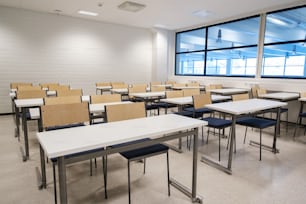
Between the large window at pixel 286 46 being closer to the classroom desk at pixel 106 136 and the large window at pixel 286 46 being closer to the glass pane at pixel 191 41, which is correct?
the glass pane at pixel 191 41

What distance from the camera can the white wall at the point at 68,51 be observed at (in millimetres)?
5715

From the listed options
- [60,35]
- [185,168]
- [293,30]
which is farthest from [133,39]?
[185,168]

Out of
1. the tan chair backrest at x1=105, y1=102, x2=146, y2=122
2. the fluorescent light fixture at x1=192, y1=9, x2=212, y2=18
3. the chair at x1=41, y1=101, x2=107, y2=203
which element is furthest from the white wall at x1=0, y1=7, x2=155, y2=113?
the tan chair backrest at x1=105, y1=102, x2=146, y2=122

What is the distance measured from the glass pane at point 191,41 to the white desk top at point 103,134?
238 inches

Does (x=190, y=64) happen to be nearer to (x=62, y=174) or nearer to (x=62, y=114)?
(x=62, y=114)

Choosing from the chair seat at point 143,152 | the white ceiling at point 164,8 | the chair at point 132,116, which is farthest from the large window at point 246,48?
the chair seat at point 143,152

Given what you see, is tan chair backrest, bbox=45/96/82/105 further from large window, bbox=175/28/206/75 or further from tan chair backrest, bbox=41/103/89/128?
large window, bbox=175/28/206/75

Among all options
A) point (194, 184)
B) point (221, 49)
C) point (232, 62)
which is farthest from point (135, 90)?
point (232, 62)

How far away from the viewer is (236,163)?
2.84 m

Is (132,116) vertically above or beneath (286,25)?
beneath

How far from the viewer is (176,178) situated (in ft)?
7.88

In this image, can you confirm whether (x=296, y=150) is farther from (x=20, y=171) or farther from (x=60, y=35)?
(x=60, y=35)

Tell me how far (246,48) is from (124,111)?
5107mm

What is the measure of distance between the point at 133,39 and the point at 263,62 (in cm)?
455
